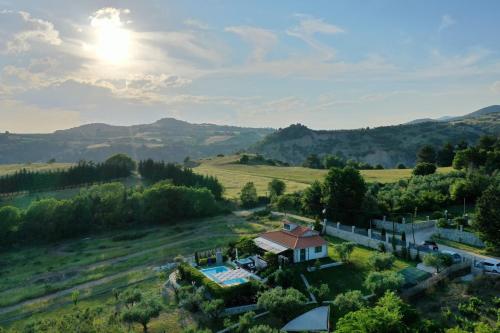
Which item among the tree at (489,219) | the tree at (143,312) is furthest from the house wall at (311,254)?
the tree at (489,219)

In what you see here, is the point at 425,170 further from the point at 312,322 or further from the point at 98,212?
the point at 98,212

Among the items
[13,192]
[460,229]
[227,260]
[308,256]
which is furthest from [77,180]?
[460,229]

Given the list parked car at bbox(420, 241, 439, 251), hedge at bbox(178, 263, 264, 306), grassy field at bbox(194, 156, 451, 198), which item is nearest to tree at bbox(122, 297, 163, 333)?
hedge at bbox(178, 263, 264, 306)

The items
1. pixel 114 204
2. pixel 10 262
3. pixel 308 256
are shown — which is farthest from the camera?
pixel 114 204

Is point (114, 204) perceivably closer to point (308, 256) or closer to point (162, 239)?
point (162, 239)

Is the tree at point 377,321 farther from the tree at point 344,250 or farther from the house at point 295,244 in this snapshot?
the house at point 295,244

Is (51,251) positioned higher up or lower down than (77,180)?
lower down
